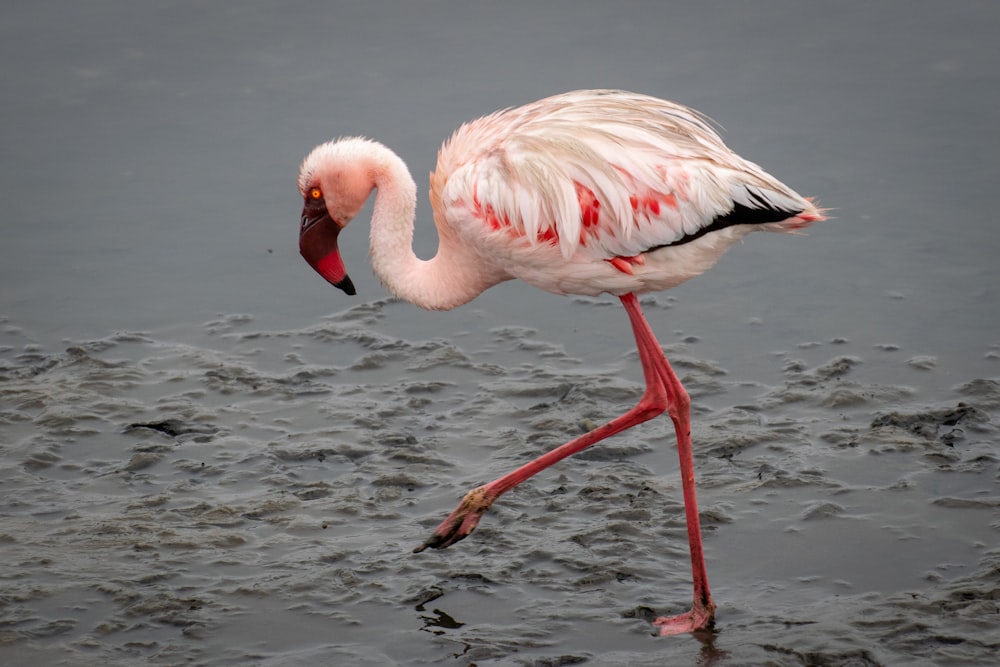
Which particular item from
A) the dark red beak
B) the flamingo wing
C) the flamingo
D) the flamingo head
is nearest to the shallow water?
the flamingo

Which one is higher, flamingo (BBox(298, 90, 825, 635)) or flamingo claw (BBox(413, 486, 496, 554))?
flamingo (BBox(298, 90, 825, 635))

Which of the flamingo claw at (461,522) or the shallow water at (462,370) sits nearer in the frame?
the shallow water at (462,370)

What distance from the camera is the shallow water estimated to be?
574cm

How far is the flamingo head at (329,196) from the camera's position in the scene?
21.2 ft

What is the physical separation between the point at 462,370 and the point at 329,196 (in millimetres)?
1762

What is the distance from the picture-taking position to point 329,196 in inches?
257

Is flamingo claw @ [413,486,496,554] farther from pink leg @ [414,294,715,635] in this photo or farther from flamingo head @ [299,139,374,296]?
flamingo head @ [299,139,374,296]

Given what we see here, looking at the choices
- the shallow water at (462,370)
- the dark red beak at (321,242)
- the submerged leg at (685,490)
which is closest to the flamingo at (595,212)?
the submerged leg at (685,490)

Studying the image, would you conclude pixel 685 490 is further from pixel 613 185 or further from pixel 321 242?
pixel 321 242

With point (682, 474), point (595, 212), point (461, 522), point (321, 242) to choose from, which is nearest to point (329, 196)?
point (321, 242)

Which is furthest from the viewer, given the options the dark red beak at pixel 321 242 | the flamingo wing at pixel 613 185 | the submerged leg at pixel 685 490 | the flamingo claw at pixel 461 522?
the dark red beak at pixel 321 242

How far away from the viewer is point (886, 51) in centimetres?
1088

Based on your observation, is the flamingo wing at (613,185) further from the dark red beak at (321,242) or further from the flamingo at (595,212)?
the dark red beak at (321,242)

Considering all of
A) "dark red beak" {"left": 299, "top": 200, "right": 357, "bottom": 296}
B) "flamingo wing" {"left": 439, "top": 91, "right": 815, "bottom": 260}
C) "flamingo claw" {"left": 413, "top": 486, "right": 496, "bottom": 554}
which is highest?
"flamingo wing" {"left": 439, "top": 91, "right": 815, "bottom": 260}
